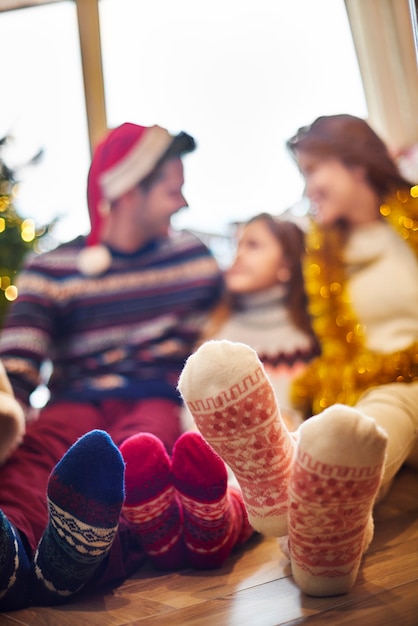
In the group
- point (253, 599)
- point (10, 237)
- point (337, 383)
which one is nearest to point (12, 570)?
point (253, 599)

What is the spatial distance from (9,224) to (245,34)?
2.32ft

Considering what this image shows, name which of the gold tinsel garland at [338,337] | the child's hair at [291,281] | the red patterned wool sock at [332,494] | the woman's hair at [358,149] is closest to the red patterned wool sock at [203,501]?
the red patterned wool sock at [332,494]

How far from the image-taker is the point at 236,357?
599 millimetres

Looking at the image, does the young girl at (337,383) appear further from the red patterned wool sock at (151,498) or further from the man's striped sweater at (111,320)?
the man's striped sweater at (111,320)

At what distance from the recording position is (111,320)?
3.83 ft

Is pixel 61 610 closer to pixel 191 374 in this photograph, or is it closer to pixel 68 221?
pixel 191 374

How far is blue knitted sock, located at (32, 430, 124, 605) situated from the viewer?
0.60 metres

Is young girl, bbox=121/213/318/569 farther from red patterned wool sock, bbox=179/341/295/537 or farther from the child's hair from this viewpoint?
the child's hair

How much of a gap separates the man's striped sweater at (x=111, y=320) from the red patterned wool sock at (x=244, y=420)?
0.46 meters

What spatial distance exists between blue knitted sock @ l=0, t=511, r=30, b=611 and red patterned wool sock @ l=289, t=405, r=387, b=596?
9.9 inches

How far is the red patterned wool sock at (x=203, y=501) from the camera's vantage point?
68 cm

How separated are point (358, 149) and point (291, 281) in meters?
0.25

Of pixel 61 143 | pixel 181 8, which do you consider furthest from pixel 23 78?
pixel 181 8

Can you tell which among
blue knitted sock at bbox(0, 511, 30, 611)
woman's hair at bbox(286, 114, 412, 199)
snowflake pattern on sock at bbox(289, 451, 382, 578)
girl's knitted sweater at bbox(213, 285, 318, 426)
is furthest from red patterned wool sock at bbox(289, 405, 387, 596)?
woman's hair at bbox(286, 114, 412, 199)
